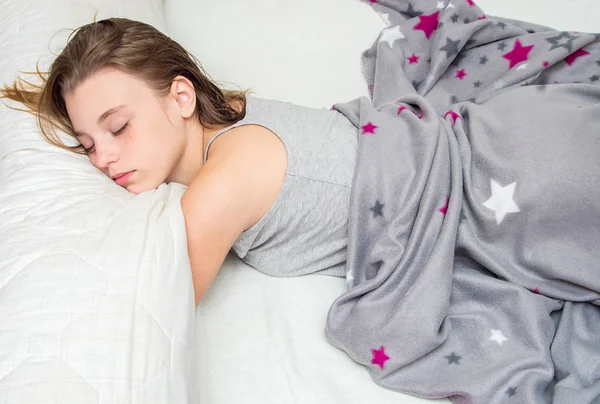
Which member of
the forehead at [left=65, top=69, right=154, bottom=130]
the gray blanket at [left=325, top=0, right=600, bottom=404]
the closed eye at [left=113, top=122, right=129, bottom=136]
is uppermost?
the forehead at [left=65, top=69, right=154, bottom=130]

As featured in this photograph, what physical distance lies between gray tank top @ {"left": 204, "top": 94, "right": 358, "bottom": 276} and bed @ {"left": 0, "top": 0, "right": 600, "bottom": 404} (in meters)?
0.04

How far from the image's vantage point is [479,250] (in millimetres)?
1030

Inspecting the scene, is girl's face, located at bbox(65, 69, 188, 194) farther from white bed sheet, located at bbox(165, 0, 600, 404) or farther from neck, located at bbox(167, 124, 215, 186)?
white bed sheet, located at bbox(165, 0, 600, 404)

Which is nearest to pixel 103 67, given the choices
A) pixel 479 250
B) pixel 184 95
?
pixel 184 95

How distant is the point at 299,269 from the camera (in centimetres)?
111

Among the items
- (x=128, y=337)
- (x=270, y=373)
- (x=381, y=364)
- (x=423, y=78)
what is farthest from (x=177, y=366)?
(x=423, y=78)

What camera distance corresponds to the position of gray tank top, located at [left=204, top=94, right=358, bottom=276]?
105 centimetres

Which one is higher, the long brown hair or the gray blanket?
the long brown hair

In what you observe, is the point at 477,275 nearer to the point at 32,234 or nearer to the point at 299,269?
the point at 299,269

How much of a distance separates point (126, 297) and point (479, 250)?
2.00 feet

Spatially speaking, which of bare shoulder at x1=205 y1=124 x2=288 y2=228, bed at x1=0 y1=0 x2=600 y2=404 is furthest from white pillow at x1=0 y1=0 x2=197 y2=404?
bare shoulder at x1=205 y1=124 x2=288 y2=228

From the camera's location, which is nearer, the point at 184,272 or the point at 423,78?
the point at 184,272

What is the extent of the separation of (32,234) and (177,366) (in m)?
0.27

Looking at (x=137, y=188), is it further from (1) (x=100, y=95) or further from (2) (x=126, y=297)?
(2) (x=126, y=297)
